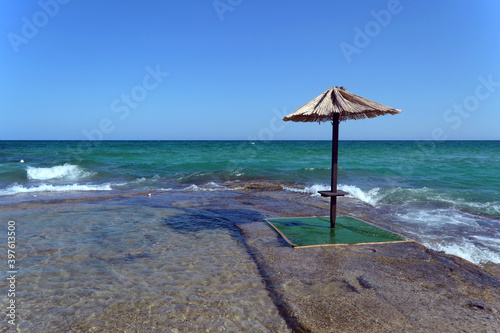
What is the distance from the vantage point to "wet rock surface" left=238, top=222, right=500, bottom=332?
312 centimetres

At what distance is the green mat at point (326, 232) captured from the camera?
5.60 meters

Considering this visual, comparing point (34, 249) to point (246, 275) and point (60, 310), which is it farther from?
point (246, 275)

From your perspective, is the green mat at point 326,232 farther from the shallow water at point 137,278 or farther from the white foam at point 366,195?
the white foam at point 366,195

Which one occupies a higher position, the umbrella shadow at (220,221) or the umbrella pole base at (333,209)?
the umbrella pole base at (333,209)

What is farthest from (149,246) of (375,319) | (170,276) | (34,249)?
(375,319)

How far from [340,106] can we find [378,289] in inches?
123

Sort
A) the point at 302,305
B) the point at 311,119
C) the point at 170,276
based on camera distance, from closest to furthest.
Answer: the point at 302,305, the point at 170,276, the point at 311,119

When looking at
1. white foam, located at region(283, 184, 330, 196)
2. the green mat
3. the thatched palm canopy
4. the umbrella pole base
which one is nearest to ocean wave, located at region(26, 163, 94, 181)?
white foam, located at region(283, 184, 330, 196)

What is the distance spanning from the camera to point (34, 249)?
5160mm

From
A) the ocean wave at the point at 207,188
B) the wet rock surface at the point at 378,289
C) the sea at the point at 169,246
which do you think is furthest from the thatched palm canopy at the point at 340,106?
the ocean wave at the point at 207,188

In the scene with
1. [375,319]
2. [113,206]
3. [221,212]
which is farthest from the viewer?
[113,206]

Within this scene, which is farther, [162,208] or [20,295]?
[162,208]

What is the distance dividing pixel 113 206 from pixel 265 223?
4.77 metres

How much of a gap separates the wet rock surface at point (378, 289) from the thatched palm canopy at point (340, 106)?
2.41m
